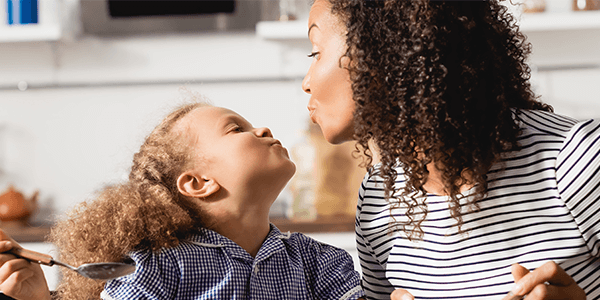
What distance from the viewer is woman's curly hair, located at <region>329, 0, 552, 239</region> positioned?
750 mm

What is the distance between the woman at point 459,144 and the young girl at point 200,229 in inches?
5.5

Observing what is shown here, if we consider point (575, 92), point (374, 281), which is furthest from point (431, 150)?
point (575, 92)

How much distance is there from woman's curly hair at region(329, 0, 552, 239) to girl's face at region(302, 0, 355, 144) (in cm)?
4

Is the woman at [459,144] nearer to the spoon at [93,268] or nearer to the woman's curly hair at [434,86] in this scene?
the woman's curly hair at [434,86]

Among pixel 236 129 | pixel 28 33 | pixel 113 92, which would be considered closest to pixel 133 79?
pixel 113 92

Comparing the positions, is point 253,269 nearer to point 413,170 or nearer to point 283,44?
point 413,170

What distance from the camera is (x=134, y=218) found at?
82cm

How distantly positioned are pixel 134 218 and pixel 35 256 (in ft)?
0.50

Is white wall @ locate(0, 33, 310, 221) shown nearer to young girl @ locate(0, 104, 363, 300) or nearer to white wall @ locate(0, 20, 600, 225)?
white wall @ locate(0, 20, 600, 225)

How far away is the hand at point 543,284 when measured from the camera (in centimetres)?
66

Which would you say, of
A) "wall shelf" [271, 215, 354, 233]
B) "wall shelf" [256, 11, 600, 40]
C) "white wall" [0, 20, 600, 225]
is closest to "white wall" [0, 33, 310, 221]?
"white wall" [0, 20, 600, 225]

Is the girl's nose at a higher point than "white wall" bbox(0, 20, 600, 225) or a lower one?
higher

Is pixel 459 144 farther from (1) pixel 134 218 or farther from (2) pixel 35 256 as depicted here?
(2) pixel 35 256

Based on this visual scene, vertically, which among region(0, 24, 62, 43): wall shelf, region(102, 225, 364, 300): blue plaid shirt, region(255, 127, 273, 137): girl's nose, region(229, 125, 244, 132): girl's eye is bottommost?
region(102, 225, 364, 300): blue plaid shirt
